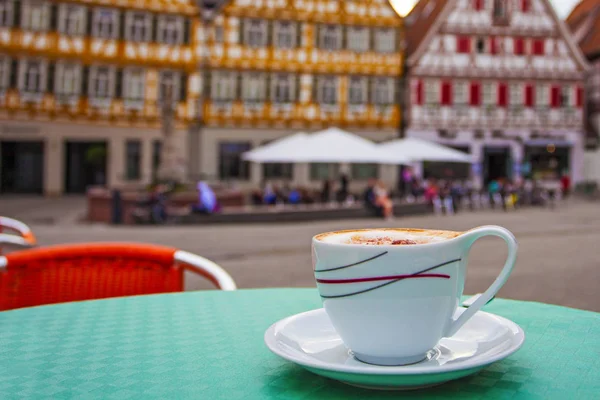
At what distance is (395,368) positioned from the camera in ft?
2.91

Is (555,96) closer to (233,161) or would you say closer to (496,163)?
(496,163)

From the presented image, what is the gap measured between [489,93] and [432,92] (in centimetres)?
280

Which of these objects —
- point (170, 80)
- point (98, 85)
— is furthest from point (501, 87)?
point (98, 85)

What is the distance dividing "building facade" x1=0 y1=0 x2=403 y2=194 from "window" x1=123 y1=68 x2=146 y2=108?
0.17 feet

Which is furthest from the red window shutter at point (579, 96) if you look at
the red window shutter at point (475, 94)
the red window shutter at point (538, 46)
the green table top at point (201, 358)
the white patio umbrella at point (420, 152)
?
the green table top at point (201, 358)

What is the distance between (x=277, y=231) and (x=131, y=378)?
12.9 m

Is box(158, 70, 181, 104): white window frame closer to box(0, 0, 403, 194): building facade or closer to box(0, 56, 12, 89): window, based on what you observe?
box(0, 0, 403, 194): building facade

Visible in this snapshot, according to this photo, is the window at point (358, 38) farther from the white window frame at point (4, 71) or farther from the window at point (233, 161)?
the white window frame at point (4, 71)

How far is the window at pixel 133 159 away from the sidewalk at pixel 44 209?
213 cm

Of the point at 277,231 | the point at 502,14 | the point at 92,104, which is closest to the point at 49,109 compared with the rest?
the point at 92,104

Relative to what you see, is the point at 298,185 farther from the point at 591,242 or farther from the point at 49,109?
the point at 591,242

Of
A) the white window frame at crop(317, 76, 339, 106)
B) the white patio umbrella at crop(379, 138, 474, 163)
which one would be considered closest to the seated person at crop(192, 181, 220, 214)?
the white patio umbrella at crop(379, 138, 474, 163)

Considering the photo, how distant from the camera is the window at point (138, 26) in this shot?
Result: 26.7 meters

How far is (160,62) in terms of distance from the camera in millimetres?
27312
